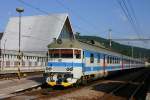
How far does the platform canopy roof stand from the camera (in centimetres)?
7881

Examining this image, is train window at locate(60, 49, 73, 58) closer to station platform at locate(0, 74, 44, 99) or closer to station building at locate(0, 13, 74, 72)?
station platform at locate(0, 74, 44, 99)

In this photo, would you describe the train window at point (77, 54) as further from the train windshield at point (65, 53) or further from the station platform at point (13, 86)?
the station platform at point (13, 86)

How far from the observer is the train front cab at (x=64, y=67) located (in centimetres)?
2080

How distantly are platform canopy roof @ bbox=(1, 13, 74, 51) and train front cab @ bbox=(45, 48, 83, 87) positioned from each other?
53498mm

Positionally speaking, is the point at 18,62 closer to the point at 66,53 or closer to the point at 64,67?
the point at 66,53

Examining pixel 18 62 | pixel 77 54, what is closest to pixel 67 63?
pixel 77 54

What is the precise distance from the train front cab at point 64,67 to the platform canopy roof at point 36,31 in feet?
176

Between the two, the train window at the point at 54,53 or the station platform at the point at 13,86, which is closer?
the station platform at the point at 13,86

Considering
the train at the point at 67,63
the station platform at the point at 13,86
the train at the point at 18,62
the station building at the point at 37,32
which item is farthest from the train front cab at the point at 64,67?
the station building at the point at 37,32

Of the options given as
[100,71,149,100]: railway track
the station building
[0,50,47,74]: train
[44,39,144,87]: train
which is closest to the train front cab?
[44,39,144,87]: train

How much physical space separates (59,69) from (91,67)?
3652mm

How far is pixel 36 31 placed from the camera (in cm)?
8475

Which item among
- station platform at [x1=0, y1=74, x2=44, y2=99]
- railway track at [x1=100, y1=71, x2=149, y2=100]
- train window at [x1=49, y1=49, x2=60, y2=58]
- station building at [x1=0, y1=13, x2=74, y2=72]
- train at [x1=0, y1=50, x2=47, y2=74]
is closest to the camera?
railway track at [x1=100, y1=71, x2=149, y2=100]

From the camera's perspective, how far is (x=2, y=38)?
86.7 metres
